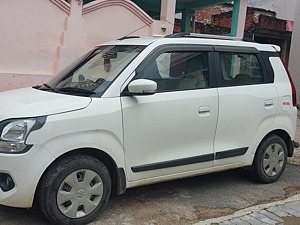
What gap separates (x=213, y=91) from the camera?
4398 millimetres

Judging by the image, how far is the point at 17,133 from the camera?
327cm

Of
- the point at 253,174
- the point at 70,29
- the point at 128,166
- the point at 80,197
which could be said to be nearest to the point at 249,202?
the point at 253,174

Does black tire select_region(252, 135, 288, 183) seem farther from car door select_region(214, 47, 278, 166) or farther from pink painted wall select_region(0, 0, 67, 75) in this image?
pink painted wall select_region(0, 0, 67, 75)

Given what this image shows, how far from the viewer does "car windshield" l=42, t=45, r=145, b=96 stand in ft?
12.6

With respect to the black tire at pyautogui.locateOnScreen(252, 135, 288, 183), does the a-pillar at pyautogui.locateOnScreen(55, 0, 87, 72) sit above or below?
above

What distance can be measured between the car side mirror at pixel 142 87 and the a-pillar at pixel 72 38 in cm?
463

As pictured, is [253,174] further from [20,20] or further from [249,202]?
[20,20]

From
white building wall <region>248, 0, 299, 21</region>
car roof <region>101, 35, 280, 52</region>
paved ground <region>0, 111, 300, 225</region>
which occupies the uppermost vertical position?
white building wall <region>248, 0, 299, 21</region>

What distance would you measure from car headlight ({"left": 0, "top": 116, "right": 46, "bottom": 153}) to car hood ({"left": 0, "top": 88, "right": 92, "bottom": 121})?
60 mm

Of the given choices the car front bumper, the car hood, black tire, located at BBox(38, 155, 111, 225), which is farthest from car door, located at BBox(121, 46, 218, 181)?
the car front bumper

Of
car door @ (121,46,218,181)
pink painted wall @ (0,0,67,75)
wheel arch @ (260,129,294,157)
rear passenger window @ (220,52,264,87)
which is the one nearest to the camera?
car door @ (121,46,218,181)

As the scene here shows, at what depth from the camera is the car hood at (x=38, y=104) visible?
3344 mm

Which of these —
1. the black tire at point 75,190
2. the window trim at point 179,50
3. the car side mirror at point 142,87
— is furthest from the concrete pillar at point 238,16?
the black tire at point 75,190

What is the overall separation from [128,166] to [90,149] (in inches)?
18.0
